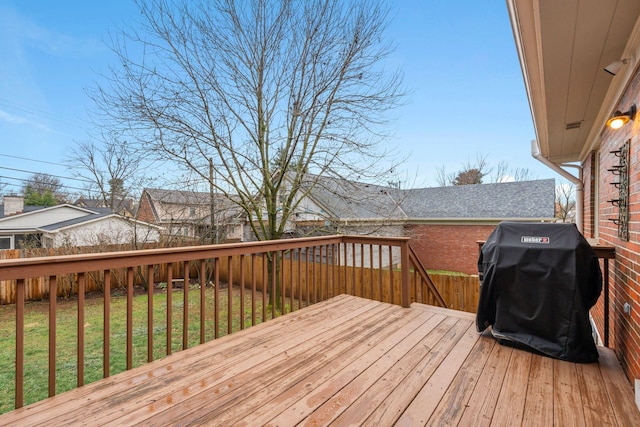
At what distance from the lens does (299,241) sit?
139 inches

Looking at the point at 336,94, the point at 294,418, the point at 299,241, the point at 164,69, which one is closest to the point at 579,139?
the point at 336,94

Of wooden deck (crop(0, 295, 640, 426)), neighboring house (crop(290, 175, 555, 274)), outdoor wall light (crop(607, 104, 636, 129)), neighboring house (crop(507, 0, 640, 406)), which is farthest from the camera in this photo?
neighboring house (crop(290, 175, 555, 274))

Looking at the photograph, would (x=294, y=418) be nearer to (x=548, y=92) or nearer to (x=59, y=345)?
(x=548, y=92)

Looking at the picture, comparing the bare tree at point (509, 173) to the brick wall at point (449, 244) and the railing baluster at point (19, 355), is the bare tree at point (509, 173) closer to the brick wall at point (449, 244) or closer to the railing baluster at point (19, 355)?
the brick wall at point (449, 244)

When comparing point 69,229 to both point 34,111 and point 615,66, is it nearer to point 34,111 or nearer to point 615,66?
point 34,111

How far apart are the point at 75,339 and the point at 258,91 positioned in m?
5.61

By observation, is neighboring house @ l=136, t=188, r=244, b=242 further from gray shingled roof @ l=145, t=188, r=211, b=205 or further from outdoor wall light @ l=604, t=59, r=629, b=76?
outdoor wall light @ l=604, t=59, r=629, b=76

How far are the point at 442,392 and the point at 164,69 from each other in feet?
21.0

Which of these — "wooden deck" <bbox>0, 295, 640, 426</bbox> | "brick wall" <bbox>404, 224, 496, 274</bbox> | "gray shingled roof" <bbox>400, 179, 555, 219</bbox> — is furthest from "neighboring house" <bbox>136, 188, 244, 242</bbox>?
"brick wall" <bbox>404, 224, 496, 274</bbox>

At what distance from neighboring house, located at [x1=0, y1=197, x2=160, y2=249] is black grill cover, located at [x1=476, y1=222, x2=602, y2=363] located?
8805 millimetres

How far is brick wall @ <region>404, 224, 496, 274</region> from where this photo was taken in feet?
38.4

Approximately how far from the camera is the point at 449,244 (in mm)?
12211

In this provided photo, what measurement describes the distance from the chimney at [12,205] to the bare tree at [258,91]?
1283cm

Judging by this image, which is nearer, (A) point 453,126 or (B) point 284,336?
(B) point 284,336
